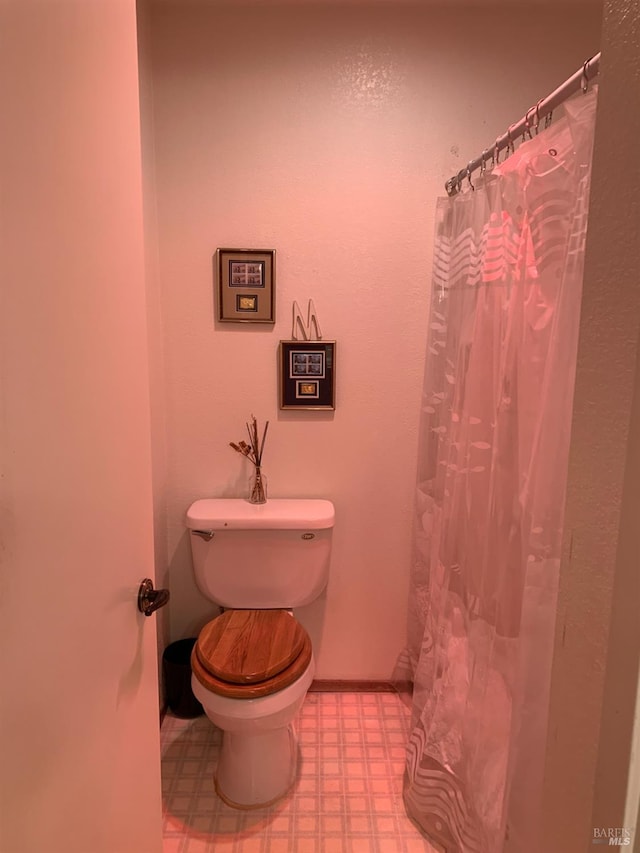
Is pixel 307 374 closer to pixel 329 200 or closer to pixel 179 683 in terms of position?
pixel 329 200

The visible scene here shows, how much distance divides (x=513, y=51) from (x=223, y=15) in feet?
3.19

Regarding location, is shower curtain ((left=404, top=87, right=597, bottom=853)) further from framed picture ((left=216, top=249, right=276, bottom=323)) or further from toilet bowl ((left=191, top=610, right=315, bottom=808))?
framed picture ((left=216, top=249, right=276, bottom=323))

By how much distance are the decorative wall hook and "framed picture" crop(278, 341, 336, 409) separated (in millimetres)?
32

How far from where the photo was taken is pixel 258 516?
1.96m

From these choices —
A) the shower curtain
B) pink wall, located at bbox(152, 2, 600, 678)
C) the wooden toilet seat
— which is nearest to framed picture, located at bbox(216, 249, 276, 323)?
pink wall, located at bbox(152, 2, 600, 678)

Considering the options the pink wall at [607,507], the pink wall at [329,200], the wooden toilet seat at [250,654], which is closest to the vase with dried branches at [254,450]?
the pink wall at [329,200]

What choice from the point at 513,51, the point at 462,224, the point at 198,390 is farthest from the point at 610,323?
the point at 513,51

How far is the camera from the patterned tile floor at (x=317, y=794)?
1.60m

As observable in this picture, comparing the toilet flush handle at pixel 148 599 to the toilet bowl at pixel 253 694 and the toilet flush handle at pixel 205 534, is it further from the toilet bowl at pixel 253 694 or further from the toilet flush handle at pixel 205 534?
the toilet flush handle at pixel 205 534

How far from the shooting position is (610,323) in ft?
1.80

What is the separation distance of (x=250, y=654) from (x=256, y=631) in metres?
0.12

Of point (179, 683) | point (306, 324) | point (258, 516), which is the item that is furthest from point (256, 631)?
point (306, 324)

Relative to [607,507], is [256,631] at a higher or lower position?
lower

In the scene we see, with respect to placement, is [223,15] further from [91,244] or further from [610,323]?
[610,323]
